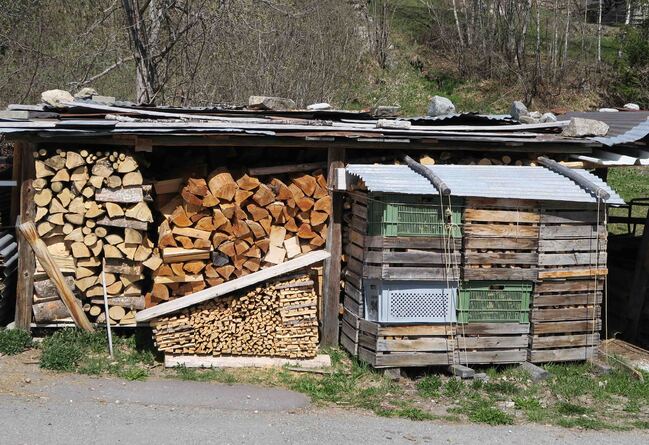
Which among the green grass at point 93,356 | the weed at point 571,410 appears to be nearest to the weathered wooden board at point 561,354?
the weed at point 571,410

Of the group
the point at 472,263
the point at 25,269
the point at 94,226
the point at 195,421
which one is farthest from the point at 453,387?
the point at 25,269

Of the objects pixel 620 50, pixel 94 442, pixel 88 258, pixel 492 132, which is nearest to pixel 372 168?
pixel 492 132

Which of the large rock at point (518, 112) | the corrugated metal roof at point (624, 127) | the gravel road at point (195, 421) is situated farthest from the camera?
the large rock at point (518, 112)

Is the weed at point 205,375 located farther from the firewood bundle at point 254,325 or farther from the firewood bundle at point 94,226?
the firewood bundle at point 94,226

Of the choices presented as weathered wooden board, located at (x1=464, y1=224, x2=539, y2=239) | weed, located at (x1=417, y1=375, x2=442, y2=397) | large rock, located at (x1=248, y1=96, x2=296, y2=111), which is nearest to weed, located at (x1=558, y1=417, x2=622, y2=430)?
weed, located at (x1=417, y1=375, x2=442, y2=397)

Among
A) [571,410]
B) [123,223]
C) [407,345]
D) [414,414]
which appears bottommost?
[571,410]

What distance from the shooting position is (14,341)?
28.1ft

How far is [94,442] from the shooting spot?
20.4ft

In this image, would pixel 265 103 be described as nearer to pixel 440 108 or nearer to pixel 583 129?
pixel 440 108

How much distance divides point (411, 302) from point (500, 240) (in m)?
1.23

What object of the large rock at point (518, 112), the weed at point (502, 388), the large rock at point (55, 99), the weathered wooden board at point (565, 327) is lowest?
the weed at point (502, 388)

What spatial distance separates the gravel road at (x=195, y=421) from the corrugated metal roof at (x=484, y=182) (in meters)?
2.46

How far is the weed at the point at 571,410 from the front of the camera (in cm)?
770

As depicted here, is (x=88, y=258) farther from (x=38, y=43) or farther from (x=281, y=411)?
(x=38, y=43)
